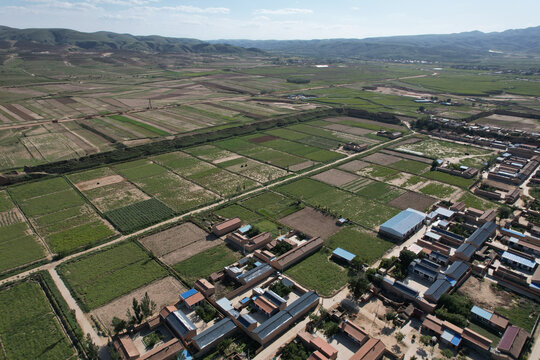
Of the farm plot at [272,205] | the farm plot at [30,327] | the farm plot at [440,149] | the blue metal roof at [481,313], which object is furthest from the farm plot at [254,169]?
the blue metal roof at [481,313]

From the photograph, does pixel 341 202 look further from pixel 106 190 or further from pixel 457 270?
pixel 106 190

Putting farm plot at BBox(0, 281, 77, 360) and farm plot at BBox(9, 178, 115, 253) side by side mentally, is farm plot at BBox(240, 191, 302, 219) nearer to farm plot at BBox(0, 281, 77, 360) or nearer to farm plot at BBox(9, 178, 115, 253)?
farm plot at BBox(9, 178, 115, 253)

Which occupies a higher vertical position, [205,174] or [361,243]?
[205,174]

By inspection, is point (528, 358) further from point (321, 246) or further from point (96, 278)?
point (96, 278)

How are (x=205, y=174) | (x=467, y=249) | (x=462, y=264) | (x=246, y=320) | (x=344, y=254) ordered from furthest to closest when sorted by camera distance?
1. (x=205, y=174)
2. (x=467, y=249)
3. (x=344, y=254)
4. (x=462, y=264)
5. (x=246, y=320)

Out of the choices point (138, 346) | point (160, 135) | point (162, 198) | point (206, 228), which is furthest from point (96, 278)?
point (160, 135)

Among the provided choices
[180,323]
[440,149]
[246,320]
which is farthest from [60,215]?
[440,149]
